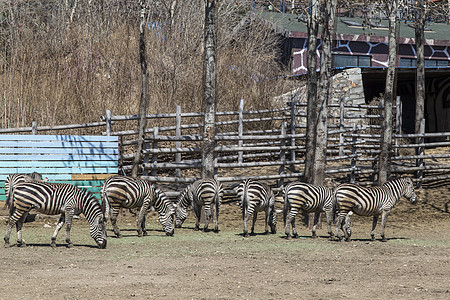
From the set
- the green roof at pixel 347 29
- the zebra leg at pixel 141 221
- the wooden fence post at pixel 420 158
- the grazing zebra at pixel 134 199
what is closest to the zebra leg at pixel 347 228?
the grazing zebra at pixel 134 199

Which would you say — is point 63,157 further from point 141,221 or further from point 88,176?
point 141,221

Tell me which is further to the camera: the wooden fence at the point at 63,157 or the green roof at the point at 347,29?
the green roof at the point at 347,29

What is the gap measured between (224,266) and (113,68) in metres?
15.4

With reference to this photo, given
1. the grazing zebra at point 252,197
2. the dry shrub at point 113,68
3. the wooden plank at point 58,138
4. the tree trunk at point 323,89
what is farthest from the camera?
the dry shrub at point 113,68

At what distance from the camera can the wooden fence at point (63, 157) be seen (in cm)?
1522

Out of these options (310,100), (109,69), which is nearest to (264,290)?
(310,100)

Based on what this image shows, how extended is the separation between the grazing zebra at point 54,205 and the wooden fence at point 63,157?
4044 mm

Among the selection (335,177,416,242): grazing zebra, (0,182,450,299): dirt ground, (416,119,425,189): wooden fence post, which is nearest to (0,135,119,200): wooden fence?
(0,182,450,299): dirt ground

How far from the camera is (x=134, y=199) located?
42.4 ft

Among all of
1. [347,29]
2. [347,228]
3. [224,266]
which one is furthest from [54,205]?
[347,29]

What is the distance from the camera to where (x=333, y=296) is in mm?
8102

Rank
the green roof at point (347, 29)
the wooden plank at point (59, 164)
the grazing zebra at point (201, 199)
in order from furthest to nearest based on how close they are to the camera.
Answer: the green roof at point (347, 29) → the wooden plank at point (59, 164) → the grazing zebra at point (201, 199)

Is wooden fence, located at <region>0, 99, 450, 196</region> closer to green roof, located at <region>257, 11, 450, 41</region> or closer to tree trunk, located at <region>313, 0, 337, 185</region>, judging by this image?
tree trunk, located at <region>313, 0, 337, 185</region>

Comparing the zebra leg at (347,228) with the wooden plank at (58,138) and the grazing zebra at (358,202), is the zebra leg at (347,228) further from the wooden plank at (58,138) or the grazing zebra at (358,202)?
the wooden plank at (58,138)
